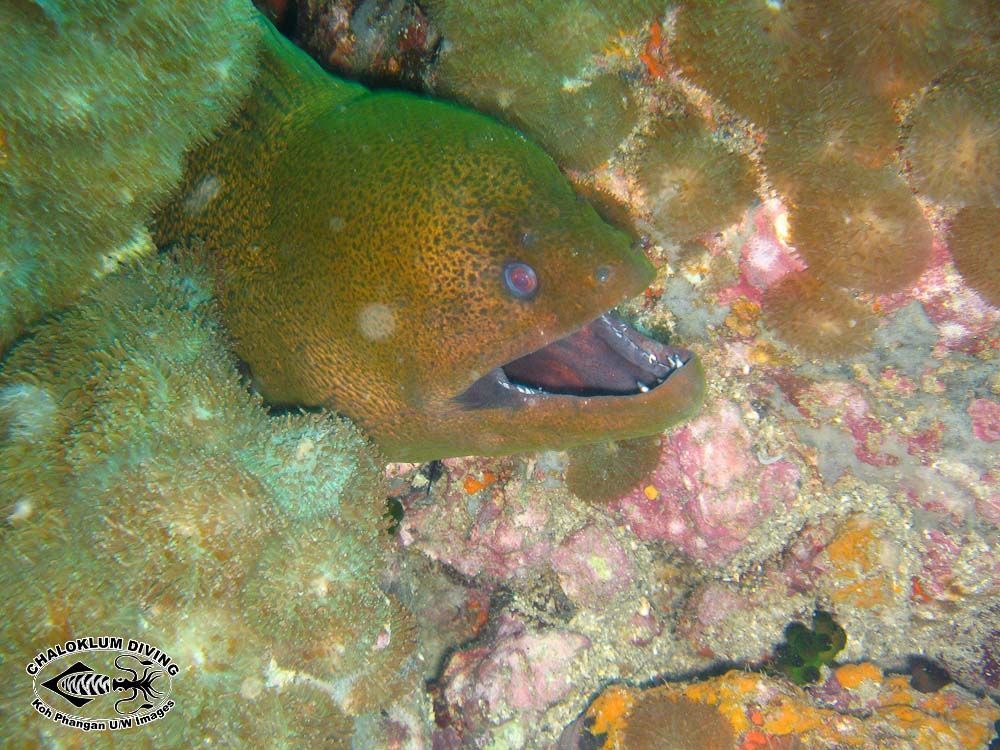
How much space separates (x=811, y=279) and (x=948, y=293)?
2.37 feet

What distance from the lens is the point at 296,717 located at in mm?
2699

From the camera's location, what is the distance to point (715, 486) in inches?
150

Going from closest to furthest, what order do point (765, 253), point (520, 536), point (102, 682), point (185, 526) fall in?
point (102, 682)
point (185, 526)
point (765, 253)
point (520, 536)

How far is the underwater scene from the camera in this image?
240 centimetres

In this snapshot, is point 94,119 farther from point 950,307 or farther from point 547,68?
point 950,307

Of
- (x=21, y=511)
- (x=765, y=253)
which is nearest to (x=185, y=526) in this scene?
(x=21, y=511)

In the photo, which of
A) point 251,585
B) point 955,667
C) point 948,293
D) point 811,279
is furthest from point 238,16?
point 955,667

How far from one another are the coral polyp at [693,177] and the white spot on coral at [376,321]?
1.71m

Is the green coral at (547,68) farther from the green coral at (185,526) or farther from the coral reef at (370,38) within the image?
the green coral at (185,526)

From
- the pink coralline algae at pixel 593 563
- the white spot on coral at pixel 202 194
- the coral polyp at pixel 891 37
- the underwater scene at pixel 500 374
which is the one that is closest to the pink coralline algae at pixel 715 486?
the underwater scene at pixel 500 374

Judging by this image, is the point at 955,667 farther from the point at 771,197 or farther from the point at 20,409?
the point at 20,409

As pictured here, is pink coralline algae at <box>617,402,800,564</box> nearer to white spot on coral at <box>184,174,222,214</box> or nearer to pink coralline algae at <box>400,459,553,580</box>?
pink coralline algae at <box>400,459,553,580</box>

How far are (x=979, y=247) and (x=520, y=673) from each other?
386cm

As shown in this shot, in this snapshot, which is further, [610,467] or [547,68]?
[610,467]
